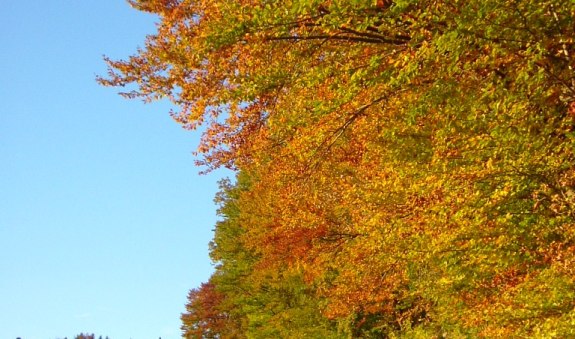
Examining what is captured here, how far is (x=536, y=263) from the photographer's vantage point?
12.8 metres

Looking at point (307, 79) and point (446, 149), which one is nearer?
point (307, 79)

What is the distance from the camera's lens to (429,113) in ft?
43.5

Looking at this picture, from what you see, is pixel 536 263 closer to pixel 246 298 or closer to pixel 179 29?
pixel 179 29

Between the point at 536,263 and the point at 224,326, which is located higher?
the point at 224,326

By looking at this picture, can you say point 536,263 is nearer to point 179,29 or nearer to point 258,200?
point 179,29

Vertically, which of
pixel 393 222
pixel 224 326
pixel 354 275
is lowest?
pixel 393 222

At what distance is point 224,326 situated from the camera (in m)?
42.0

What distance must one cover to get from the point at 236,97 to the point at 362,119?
4563 mm

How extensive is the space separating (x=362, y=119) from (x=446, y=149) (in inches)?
112

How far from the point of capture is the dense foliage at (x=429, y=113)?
9.11 meters

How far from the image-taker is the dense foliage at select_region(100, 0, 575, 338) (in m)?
9.11

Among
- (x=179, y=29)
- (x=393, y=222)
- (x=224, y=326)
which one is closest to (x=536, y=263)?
(x=393, y=222)

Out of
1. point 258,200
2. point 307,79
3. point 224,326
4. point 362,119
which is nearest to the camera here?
point 307,79

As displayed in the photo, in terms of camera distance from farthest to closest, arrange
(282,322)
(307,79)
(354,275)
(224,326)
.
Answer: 1. (224,326)
2. (282,322)
3. (354,275)
4. (307,79)
